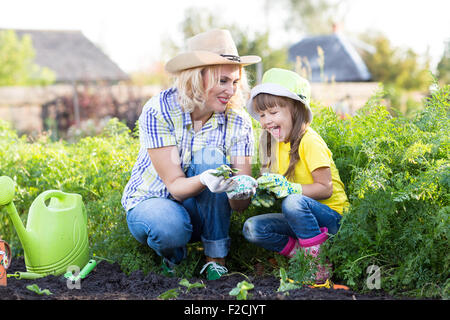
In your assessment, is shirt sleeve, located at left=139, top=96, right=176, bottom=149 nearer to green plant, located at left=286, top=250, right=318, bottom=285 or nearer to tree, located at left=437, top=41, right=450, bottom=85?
green plant, located at left=286, top=250, right=318, bottom=285

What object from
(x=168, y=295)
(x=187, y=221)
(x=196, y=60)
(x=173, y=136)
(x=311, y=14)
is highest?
(x=311, y=14)

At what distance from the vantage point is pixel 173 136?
261cm

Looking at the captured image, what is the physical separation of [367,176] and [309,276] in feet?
1.82

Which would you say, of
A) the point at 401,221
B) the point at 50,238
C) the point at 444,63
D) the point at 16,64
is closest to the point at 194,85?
the point at 50,238

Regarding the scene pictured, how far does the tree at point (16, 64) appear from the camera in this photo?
2381cm

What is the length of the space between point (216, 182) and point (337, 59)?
27.7m

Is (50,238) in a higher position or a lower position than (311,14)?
lower

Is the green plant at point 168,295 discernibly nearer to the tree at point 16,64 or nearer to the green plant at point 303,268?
the green plant at point 303,268

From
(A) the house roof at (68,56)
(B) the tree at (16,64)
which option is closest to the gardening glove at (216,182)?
(B) the tree at (16,64)

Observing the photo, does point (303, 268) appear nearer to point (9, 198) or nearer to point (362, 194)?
point (362, 194)

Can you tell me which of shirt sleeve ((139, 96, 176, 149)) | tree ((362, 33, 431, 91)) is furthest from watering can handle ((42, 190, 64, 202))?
tree ((362, 33, 431, 91))

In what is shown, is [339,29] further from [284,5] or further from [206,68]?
[206,68]

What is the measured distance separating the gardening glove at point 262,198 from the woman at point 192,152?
3.1 inches

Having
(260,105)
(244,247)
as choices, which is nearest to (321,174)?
(260,105)
